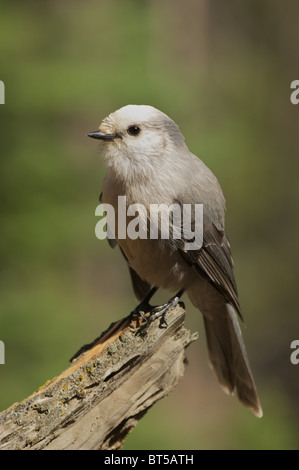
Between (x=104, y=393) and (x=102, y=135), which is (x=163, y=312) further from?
(x=102, y=135)

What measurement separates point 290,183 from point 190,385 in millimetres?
2394

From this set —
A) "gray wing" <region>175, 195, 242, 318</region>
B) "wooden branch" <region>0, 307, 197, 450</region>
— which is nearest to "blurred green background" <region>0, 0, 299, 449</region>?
"gray wing" <region>175, 195, 242, 318</region>

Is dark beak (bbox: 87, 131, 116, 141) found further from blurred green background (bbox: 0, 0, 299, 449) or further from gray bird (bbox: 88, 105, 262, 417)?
blurred green background (bbox: 0, 0, 299, 449)

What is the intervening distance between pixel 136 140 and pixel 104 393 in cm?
102

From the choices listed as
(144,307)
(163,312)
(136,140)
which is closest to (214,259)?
(163,312)

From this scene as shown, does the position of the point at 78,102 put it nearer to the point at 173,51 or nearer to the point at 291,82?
the point at 173,51

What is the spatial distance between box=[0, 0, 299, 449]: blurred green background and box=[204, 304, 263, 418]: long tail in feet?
4.28

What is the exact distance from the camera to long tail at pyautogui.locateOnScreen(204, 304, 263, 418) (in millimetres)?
3076

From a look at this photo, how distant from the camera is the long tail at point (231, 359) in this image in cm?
308

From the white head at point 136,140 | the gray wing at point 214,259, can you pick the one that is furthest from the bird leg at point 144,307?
the white head at point 136,140

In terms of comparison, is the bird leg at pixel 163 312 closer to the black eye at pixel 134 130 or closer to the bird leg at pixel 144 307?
the bird leg at pixel 144 307

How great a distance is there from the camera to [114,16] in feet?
16.3

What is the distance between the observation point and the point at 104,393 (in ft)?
7.58

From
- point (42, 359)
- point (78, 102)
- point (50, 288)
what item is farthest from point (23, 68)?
point (42, 359)
